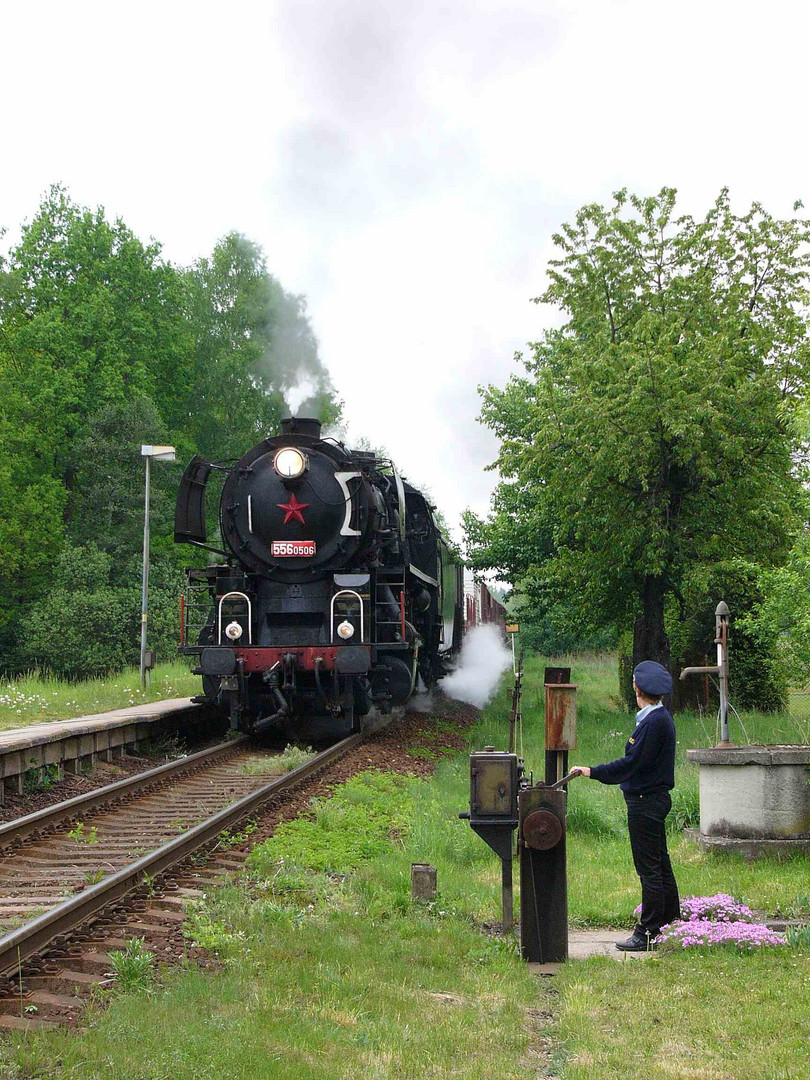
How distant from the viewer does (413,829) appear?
894cm

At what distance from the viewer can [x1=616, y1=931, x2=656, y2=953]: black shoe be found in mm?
5863

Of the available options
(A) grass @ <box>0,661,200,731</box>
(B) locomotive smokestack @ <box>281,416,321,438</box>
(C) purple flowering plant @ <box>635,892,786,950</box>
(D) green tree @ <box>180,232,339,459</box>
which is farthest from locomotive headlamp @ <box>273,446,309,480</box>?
(D) green tree @ <box>180,232,339,459</box>

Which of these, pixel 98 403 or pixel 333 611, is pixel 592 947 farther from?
pixel 98 403

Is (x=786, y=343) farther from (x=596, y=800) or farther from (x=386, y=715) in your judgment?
(x=596, y=800)

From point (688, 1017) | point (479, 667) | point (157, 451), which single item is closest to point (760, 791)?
point (688, 1017)

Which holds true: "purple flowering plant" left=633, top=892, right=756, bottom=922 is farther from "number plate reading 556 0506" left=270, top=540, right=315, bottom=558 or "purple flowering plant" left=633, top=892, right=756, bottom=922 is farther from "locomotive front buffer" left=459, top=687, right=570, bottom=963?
"number plate reading 556 0506" left=270, top=540, right=315, bottom=558

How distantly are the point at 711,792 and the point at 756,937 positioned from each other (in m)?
2.23

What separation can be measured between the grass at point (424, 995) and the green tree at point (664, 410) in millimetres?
10212

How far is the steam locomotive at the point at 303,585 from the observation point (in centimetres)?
1360

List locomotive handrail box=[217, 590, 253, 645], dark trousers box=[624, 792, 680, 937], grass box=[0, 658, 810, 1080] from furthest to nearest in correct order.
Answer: locomotive handrail box=[217, 590, 253, 645], dark trousers box=[624, 792, 680, 937], grass box=[0, 658, 810, 1080]

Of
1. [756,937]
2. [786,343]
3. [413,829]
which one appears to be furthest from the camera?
[786,343]

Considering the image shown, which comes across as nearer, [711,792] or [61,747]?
[711,792]

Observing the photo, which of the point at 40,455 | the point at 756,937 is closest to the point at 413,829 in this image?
the point at 756,937

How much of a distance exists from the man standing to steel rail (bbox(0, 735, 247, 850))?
4.90 meters
